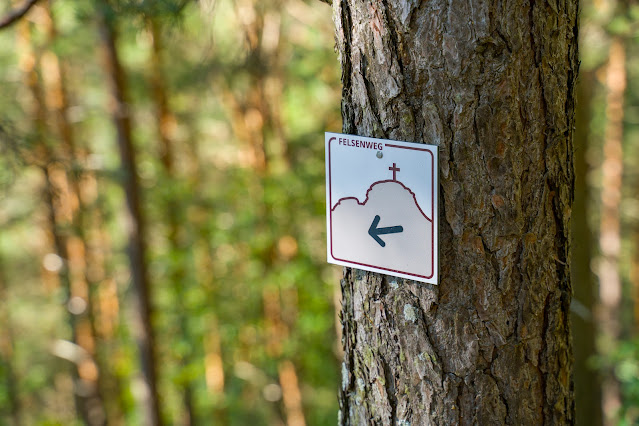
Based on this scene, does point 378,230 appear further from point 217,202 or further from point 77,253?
point 77,253

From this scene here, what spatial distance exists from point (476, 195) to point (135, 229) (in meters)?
4.98

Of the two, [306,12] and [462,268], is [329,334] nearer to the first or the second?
[306,12]

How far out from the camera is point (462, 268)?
121 centimetres

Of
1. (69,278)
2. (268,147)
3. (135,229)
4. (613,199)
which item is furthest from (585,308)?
(69,278)

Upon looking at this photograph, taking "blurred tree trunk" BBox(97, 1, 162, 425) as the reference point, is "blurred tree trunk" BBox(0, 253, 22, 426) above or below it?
below

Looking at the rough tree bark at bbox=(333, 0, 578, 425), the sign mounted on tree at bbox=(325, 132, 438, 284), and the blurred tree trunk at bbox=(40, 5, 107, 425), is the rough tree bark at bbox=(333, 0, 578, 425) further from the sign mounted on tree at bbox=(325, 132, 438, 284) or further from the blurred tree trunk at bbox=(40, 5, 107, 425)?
the blurred tree trunk at bbox=(40, 5, 107, 425)

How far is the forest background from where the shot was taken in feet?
19.2

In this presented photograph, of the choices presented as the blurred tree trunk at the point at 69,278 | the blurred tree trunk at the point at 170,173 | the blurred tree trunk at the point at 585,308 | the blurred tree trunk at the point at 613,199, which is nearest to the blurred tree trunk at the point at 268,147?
the blurred tree trunk at the point at 170,173

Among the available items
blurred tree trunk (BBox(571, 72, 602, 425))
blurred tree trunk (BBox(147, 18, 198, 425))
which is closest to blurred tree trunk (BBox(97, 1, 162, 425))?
blurred tree trunk (BBox(147, 18, 198, 425))

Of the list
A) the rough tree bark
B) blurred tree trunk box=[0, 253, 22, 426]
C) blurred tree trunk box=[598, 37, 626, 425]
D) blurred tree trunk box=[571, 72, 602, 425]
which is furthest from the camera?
blurred tree trunk box=[0, 253, 22, 426]

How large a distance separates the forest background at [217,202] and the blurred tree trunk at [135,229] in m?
0.01

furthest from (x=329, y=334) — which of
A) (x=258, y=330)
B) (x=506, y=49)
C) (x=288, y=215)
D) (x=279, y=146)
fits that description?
(x=506, y=49)

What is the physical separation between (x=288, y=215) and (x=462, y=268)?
6.33m

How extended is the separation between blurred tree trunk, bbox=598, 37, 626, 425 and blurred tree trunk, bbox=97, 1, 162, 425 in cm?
482
